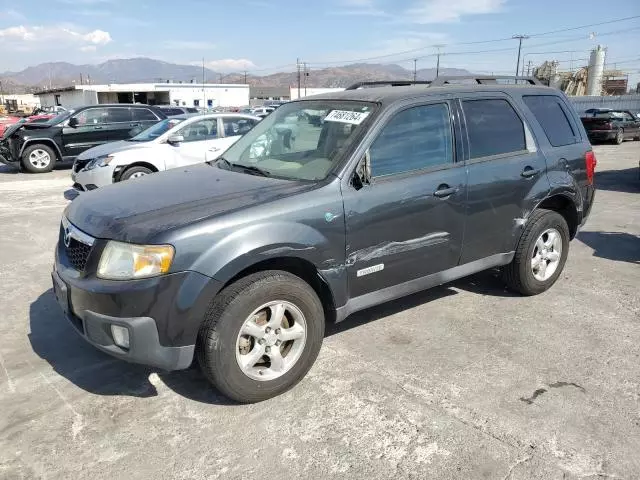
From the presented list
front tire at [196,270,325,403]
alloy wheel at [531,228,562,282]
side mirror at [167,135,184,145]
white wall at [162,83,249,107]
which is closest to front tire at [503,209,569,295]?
alloy wheel at [531,228,562,282]

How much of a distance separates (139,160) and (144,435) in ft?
23.2

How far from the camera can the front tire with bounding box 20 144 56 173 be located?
537 inches

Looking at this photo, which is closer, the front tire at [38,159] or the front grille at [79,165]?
the front grille at [79,165]

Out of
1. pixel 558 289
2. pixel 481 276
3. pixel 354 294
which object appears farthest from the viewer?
pixel 481 276

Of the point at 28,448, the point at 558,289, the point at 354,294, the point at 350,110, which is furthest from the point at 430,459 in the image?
the point at 558,289

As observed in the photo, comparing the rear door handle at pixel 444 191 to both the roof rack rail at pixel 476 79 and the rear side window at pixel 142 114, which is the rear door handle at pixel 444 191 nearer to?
the roof rack rail at pixel 476 79

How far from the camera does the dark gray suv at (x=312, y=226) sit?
2.84m

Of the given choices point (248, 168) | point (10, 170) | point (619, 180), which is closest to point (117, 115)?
point (10, 170)

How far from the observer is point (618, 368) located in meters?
3.55

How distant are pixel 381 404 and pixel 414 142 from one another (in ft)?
6.01

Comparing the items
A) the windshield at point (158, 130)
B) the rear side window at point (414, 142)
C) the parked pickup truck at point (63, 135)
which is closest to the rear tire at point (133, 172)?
the windshield at point (158, 130)

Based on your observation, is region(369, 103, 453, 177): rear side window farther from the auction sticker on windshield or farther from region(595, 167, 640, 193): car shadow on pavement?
region(595, 167, 640, 193): car shadow on pavement

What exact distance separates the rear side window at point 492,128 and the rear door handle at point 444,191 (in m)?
0.40

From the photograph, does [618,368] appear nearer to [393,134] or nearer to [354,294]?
[354,294]
